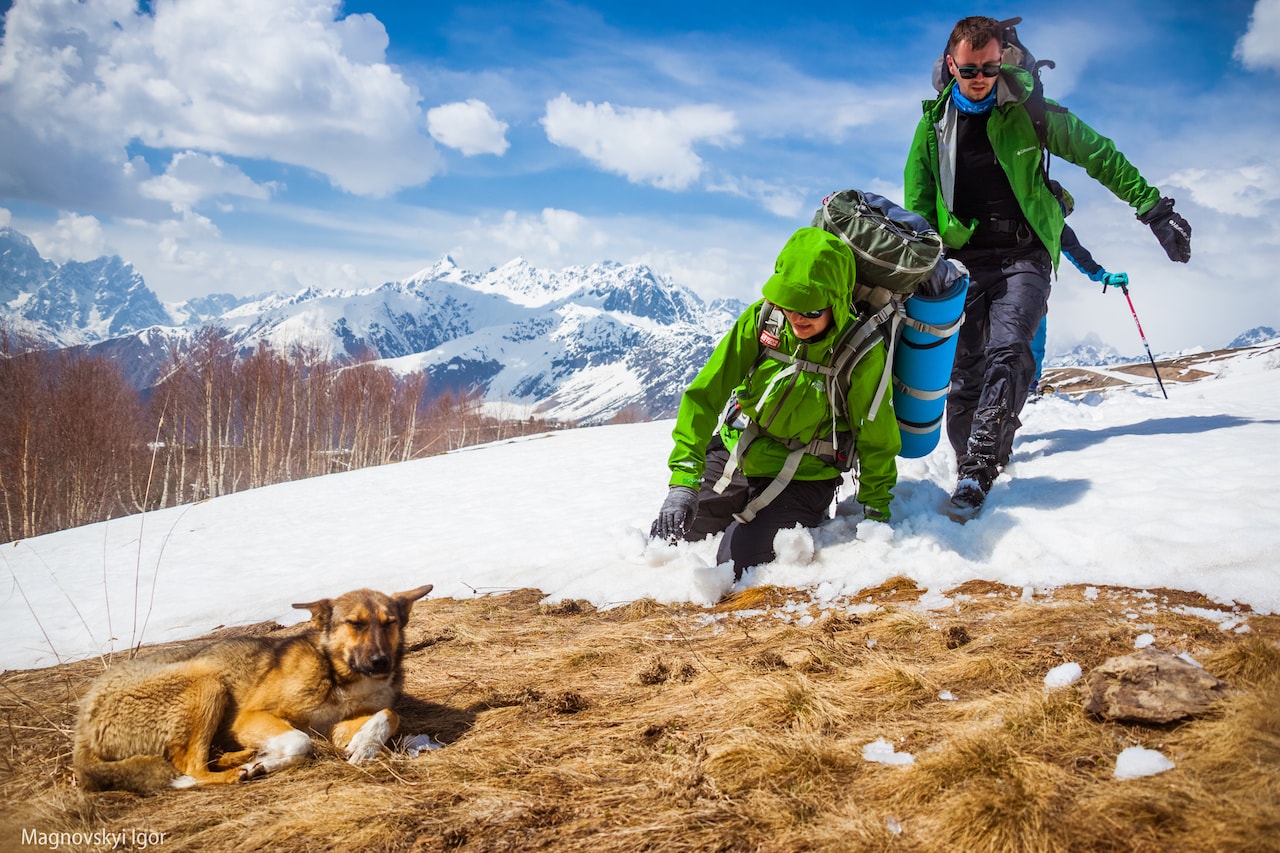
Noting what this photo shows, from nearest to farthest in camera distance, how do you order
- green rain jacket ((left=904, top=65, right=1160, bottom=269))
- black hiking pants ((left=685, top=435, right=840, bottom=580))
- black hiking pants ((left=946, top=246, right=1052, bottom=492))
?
black hiking pants ((left=685, top=435, right=840, bottom=580)) < green rain jacket ((left=904, top=65, right=1160, bottom=269)) < black hiking pants ((left=946, top=246, right=1052, bottom=492))

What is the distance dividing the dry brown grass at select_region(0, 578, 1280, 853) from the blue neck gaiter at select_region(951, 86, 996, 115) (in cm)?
399

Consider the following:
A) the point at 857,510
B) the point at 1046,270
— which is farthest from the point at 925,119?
the point at 857,510

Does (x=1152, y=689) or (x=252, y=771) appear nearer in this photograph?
(x=1152, y=689)

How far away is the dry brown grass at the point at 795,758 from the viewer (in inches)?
71.2

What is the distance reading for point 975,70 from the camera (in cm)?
520

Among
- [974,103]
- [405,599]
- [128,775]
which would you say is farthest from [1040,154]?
[128,775]

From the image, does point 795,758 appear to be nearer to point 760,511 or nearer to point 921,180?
point 760,511

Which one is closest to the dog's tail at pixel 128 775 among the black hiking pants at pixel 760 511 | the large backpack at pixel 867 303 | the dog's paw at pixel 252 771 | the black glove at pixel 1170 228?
the dog's paw at pixel 252 771

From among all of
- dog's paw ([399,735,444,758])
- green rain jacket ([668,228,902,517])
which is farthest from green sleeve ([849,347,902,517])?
dog's paw ([399,735,444,758])

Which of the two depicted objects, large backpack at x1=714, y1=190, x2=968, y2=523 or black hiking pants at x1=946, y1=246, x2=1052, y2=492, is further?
black hiking pants at x1=946, y1=246, x2=1052, y2=492

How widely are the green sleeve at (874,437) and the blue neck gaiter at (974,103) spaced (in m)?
2.48

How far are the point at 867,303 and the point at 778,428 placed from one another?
3.65 ft

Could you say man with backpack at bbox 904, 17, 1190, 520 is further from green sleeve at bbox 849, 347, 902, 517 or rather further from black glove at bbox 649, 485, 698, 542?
black glove at bbox 649, 485, 698, 542

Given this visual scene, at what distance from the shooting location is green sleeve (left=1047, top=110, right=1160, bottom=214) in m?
5.39
